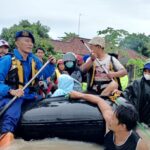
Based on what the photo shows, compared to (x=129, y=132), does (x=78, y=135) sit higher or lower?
lower

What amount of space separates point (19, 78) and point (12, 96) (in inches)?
9.5

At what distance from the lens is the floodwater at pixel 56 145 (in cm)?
465

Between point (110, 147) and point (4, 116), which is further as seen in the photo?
point (4, 116)

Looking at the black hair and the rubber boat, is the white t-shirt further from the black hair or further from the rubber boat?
the black hair

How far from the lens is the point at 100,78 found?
19.9ft

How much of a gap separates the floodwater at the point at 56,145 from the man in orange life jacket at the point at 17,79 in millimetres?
135

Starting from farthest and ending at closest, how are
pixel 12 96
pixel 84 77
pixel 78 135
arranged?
pixel 84 77 < pixel 12 96 < pixel 78 135

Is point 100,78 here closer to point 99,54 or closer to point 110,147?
point 99,54

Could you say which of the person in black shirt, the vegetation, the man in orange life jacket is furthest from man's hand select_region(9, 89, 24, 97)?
the vegetation

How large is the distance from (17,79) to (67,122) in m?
0.89

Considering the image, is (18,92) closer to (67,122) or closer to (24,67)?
(24,67)

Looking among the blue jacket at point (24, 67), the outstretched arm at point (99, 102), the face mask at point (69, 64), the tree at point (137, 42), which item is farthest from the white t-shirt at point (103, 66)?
the tree at point (137, 42)

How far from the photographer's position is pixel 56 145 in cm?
470

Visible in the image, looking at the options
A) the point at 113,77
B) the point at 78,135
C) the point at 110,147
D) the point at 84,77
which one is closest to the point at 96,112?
the point at 78,135
